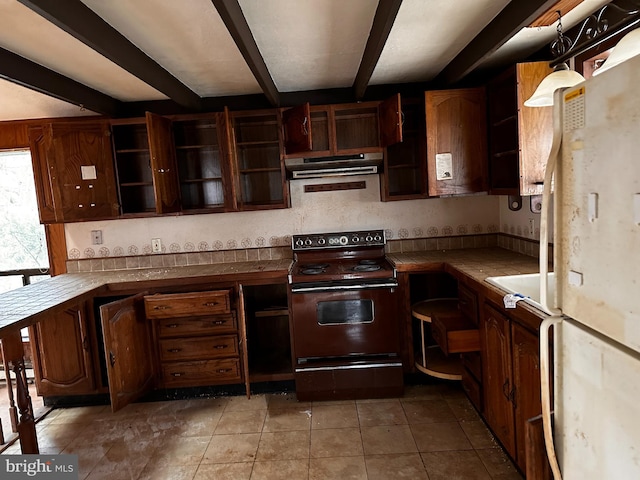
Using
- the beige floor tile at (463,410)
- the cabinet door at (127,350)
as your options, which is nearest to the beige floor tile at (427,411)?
the beige floor tile at (463,410)

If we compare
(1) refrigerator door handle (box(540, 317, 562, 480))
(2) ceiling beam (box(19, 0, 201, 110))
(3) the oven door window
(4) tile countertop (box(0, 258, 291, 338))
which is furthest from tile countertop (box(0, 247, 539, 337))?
(2) ceiling beam (box(19, 0, 201, 110))

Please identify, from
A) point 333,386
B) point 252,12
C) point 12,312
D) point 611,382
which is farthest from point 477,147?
point 12,312

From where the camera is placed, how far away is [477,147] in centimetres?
269

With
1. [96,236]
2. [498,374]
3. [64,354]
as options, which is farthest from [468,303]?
[96,236]

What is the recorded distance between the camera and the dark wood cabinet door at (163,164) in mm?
2668

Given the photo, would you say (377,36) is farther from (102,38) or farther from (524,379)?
(524,379)

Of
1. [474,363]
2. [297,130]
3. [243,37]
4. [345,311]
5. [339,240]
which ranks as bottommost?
[474,363]

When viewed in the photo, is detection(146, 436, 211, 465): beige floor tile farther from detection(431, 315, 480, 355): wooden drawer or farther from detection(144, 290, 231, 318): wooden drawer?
detection(431, 315, 480, 355): wooden drawer

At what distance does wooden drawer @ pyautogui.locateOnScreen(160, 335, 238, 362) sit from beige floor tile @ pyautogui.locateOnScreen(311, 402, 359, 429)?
27.8 inches

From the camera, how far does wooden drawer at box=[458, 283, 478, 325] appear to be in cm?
224

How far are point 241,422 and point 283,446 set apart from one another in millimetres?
398

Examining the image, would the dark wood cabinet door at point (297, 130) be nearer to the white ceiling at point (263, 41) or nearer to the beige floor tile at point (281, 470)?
the white ceiling at point (263, 41)

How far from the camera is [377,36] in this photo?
6.19ft

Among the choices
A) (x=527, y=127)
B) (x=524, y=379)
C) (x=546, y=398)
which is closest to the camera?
(x=546, y=398)
